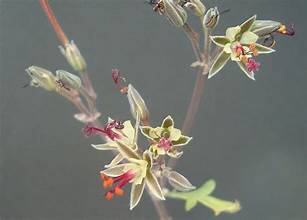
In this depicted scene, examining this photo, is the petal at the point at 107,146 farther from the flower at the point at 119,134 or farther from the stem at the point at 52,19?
the stem at the point at 52,19

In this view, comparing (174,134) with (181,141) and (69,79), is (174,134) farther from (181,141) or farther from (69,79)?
(69,79)

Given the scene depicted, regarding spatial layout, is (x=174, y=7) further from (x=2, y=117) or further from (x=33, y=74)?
(x=2, y=117)

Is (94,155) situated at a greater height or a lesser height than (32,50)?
lesser

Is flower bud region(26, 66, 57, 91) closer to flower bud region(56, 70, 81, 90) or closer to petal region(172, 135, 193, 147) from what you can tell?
flower bud region(56, 70, 81, 90)

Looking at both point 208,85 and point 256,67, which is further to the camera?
point 208,85

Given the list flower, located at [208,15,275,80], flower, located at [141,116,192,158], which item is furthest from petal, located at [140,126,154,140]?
flower, located at [208,15,275,80]

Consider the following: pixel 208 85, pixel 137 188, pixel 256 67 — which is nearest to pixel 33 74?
pixel 137 188

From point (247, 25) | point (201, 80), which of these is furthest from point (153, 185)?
point (247, 25)
